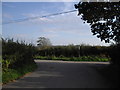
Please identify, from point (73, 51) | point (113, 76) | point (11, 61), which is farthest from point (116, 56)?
point (73, 51)

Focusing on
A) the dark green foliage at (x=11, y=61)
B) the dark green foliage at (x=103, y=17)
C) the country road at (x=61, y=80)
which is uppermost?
the dark green foliage at (x=103, y=17)

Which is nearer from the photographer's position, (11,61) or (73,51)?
(11,61)

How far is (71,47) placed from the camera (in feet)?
135

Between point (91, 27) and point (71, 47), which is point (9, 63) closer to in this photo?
point (91, 27)

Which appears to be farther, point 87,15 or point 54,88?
point 87,15

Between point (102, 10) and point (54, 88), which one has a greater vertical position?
point (102, 10)

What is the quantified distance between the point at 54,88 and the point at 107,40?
9104 millimetres

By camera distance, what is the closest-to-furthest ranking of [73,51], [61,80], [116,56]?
[61,80] < [116,56] < [73,51]

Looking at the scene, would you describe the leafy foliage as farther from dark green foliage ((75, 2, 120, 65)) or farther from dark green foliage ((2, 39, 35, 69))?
dark green foliage ((2, 39, 35, 69))

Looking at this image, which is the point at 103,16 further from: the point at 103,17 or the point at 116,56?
the point at 116,56

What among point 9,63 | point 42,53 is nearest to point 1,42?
point 9,63

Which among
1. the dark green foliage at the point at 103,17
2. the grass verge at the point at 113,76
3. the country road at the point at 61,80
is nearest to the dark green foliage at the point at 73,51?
the dark green foliage at the point at 103,17

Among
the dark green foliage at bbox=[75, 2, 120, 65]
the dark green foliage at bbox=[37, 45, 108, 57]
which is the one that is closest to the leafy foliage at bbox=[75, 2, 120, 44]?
the dark green foliage at bbox=[75, 2, 120, 65]

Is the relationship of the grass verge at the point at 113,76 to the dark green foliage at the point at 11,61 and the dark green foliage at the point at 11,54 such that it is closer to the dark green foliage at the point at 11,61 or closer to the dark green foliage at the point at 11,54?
the dark green foliage at the point at 11,61
